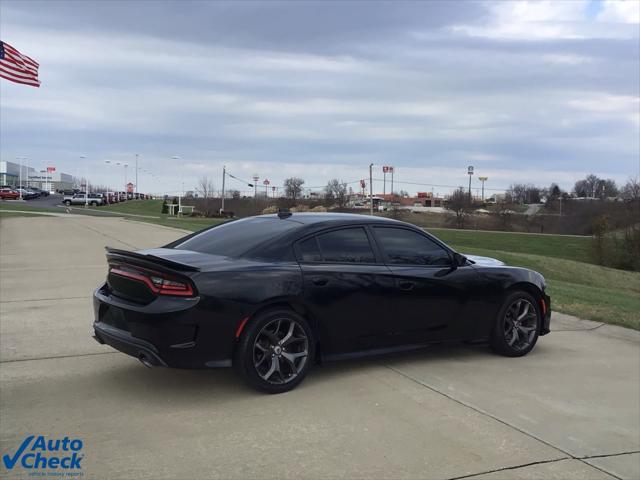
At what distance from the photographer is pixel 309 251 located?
529 cm

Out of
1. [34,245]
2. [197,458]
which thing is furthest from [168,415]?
[34,245]

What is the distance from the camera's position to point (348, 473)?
11.9 feet

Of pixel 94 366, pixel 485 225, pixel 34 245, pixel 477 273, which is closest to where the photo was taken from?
pixel 94 366

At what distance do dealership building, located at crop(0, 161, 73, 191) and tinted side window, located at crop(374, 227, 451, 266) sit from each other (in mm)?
139855

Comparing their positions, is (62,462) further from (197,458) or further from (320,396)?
(320,396)

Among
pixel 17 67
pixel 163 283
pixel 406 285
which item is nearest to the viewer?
pixel 163 283

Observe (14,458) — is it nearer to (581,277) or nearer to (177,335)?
(177,335)

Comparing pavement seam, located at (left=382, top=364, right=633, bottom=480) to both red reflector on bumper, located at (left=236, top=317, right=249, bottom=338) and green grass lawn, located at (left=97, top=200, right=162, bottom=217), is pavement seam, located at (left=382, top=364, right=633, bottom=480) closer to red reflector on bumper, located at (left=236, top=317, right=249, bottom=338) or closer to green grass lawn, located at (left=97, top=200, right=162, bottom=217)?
red reflector on bumper, located at (left=236, top=317, right=249, bottom=338)

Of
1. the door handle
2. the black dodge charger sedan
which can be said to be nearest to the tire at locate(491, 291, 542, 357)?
the black dodge charger sedan

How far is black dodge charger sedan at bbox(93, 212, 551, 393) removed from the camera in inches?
181

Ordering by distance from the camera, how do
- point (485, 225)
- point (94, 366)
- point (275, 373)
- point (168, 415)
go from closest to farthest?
point (168, 415) → point (275, 373) → point (94, 366) → point (485, 225)

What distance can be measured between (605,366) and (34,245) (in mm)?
15874

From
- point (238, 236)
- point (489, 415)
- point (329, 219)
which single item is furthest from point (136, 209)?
point (489, 415)

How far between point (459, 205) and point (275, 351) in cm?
6840
